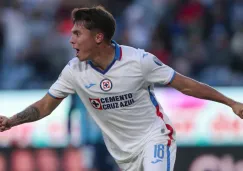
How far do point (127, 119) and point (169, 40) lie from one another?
23.1ft

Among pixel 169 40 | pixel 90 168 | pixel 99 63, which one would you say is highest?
pixel 169 40

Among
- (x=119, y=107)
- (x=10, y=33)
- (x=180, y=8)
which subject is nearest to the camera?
(x=119, y=107)

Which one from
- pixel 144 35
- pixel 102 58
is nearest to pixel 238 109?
pixel 102 58

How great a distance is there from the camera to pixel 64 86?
7266 mm

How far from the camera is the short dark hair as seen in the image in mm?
7082

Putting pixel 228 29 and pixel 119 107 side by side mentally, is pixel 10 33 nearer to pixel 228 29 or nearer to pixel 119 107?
pixel 228 29

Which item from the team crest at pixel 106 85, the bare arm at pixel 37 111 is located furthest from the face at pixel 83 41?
the bare arm at pixel 37 111

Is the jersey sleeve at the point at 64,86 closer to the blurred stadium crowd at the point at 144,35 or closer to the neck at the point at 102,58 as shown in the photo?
the neck at the point at 102,58

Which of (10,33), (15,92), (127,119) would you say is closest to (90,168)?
(15,92)

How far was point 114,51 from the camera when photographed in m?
7.19

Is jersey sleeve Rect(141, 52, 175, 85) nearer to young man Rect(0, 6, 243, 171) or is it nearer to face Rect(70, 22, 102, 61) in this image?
young man Rect(0, 6, 243, 171)

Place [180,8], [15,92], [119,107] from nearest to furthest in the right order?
[119,107] < [15,92] < [180,8]

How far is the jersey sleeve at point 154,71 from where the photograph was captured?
701 centimetres

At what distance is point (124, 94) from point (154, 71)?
34 centimetres
